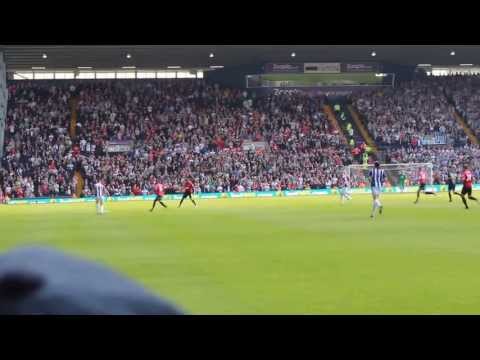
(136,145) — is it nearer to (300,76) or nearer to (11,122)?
(11,122)

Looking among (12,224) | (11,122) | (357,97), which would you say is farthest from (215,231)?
(357,97)

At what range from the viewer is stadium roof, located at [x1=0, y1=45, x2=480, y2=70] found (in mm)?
54281

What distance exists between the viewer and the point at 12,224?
26.7 m

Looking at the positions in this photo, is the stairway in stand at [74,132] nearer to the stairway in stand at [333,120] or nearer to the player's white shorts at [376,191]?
the stairway in stand at [333,120]

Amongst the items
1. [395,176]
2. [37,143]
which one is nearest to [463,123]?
[395,176]

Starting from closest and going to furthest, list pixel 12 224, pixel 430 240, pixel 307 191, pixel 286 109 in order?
pixel 430 240 < pixel 12 224 < pixel 307 191 < pixel 286 109

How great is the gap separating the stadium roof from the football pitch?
28020 millimetres

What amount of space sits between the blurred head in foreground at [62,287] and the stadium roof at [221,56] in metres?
52.3

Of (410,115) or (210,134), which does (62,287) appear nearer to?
(210,134)

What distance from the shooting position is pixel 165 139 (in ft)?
189

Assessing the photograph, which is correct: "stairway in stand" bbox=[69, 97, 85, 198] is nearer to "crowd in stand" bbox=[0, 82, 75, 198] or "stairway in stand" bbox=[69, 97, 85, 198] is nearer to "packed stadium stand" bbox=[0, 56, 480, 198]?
"packed stadium stand" bbox=[0, 56, 480, 198]

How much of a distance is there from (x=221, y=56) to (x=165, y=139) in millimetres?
8081
